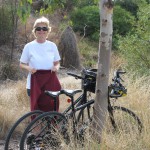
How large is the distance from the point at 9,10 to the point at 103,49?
42.8ft

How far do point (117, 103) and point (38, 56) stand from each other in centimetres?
168

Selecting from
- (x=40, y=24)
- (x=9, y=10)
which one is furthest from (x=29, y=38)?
(x=40, y=24)

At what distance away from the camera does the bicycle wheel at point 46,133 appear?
4668mm

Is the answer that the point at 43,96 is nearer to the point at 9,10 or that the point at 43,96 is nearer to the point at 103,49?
the point at 103,49

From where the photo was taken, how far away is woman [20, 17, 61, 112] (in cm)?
532

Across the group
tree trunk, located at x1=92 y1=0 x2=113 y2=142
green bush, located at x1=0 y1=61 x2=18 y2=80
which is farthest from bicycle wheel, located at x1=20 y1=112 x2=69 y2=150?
green bush, located at x1=0 y1=61 x2=18 y2=80

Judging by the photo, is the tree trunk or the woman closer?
the tree trunk

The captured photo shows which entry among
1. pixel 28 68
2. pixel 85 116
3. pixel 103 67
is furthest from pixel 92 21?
pixel 103 67

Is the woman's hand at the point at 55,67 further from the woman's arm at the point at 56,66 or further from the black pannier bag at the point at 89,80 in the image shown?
the black pannier bag at the point at 89,80

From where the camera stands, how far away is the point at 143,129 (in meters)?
4.98

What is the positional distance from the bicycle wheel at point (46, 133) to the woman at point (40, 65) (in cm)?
65

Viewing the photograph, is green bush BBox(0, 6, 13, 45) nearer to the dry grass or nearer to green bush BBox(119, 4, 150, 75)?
green bush BBox(119, 4, 150, 75)

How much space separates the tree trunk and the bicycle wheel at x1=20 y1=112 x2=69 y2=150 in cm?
39

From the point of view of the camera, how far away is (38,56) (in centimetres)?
535
